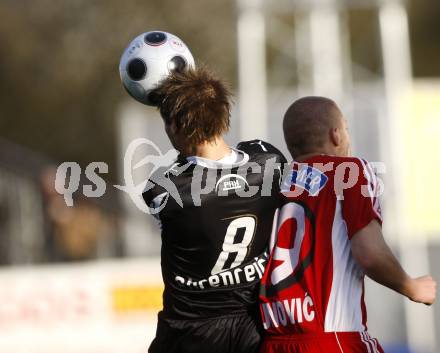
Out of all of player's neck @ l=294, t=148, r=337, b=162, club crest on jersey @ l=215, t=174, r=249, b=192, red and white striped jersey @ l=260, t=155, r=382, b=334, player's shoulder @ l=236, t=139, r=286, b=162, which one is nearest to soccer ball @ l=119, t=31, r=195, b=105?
player's shoulder @ l=236, t=139, r=286, b=162

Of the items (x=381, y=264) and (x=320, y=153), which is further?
(x=320, y=153)

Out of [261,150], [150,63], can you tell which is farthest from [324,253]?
[150,63]

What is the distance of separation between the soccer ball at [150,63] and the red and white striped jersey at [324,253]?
0.94 m

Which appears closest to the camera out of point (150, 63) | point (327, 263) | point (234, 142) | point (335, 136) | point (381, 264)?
point (381, 264)

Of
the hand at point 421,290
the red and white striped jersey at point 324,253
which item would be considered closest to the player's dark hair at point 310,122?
the red and white striped jersey at point 324,253

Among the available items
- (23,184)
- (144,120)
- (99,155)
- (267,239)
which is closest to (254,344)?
(267,239)

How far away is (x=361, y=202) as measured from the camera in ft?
13.3

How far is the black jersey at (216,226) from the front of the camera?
4.32m

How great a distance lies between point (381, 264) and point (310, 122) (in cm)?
70

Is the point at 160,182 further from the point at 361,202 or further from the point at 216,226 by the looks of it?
the point at 361,202

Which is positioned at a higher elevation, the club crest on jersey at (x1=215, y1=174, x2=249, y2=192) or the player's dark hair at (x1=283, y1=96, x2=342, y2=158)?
the player's dark hair at (x1=283, y1=96, x2=342, y2=158)

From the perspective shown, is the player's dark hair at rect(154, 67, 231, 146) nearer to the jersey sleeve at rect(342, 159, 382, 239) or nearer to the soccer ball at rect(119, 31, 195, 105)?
the soccer ball at rect(119, 31, 195, 105)

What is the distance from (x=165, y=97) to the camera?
14.4 ft

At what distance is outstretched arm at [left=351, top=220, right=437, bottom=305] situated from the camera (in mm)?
3957
